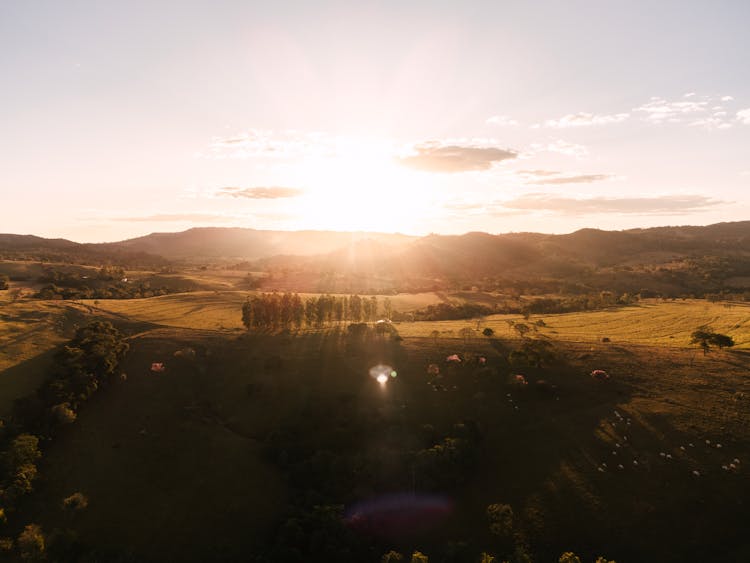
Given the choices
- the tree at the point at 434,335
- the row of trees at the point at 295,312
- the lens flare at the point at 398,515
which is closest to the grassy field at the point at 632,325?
the tree at the point at 434,335

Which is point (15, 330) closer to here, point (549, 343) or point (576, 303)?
point (549, 343)

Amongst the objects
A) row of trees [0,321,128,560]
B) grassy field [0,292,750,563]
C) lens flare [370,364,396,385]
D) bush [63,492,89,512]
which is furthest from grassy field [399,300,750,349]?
bush [63,492,89,512]

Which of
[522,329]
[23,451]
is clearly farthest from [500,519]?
[522,329]

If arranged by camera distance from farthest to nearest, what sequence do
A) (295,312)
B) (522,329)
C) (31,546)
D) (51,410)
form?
(295,312) → (522,329) → (51,410) → (31,546)

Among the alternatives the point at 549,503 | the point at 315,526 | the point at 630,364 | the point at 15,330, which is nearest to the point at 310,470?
the point at 315,526

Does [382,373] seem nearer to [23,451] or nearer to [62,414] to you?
[62,414]
